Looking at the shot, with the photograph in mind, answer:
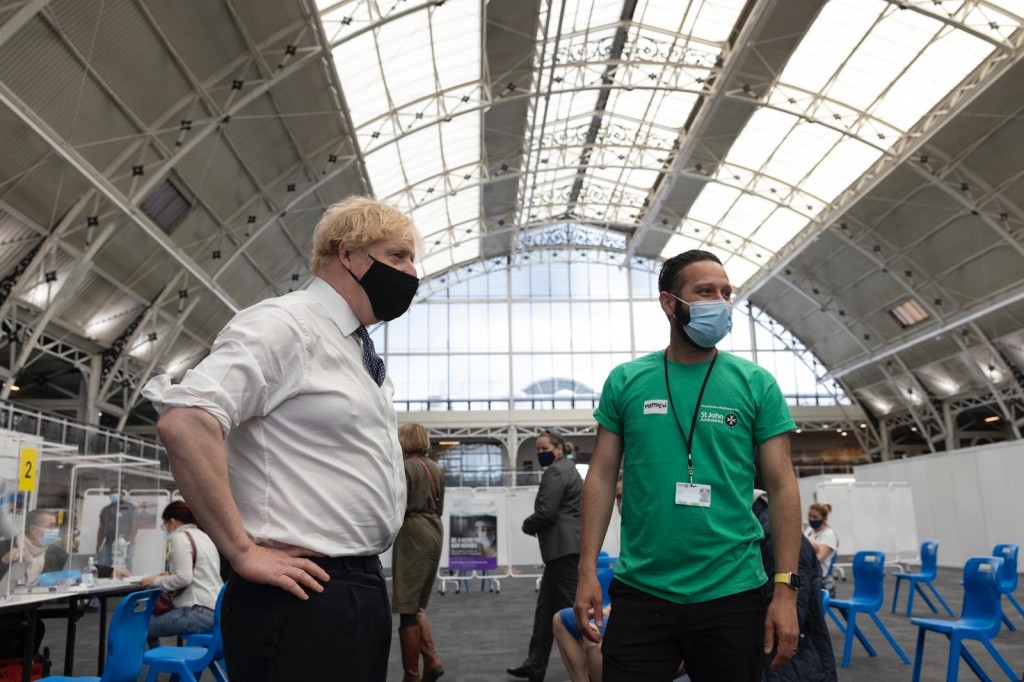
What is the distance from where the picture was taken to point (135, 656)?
405 cm

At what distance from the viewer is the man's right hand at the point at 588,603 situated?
226 centimetres

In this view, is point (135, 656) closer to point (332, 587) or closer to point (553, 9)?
point (332, 587)

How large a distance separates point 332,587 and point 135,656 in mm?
3074

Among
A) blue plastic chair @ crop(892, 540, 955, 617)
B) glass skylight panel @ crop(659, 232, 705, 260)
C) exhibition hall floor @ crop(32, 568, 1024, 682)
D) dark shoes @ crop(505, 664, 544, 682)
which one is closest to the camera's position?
dark shoes @ crop(505, 664, 544, 682)

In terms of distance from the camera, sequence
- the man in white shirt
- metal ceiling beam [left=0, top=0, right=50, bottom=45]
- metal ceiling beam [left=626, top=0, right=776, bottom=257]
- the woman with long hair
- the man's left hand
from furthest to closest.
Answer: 1. metal ceiling beam [left=626, top=0, right=776, bottom=257]
2. metal ceiling beam [left=0, top=0, right=50, bottom=45]
3. the woman with long hair
4. the man's left hand
5. the man in white shirt

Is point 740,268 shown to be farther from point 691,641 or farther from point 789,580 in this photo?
point 691,641

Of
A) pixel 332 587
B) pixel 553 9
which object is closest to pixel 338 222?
A: pixel 332 587

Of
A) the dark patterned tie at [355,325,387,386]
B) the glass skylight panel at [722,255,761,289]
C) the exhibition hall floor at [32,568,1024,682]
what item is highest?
the glass skylight panel at [722,255,761,289]

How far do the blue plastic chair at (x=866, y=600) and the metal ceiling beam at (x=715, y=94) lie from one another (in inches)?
417

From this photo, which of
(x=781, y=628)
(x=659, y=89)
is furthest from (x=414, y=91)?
(x=781, y=628)

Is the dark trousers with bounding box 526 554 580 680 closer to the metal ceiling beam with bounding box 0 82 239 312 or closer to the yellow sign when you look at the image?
the yellow sign

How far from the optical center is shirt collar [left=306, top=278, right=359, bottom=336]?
179cm

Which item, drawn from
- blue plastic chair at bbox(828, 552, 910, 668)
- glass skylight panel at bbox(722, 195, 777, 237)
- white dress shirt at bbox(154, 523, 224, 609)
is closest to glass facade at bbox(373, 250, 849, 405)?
glass skylight panel at bbox(722, 195, 777, 237)

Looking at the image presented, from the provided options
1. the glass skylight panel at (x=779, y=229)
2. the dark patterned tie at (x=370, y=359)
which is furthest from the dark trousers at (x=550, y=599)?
the glass skylight panel at (x=779, y=229)
